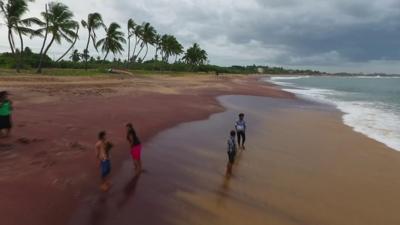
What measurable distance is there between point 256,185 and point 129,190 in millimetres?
3102

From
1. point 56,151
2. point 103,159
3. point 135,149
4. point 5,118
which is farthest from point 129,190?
point 5,118

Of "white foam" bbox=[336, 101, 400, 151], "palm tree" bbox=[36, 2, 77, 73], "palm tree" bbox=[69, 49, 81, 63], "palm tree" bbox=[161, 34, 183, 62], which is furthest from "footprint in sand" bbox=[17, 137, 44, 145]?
"palm tree" bbox=[69, 49, 81, 63]

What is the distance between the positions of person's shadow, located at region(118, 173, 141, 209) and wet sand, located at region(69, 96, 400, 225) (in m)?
0.02

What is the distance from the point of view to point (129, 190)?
7727mm

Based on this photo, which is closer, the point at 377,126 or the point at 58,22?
the point at 377,126

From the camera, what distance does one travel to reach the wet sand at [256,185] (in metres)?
6.84

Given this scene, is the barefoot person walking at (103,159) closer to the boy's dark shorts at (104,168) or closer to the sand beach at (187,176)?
the boy's dark shorts at (104,168)

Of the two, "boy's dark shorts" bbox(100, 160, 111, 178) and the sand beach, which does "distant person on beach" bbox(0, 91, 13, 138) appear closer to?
the sand beach

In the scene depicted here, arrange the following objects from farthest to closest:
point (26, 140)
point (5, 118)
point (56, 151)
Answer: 1. point (5, 118)
2. point (26, 140)
3. point (56, 151)

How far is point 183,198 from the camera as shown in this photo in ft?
24.8

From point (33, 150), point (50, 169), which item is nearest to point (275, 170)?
point (50, 169)

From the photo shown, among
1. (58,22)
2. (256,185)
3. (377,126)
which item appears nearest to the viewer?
(256,185)

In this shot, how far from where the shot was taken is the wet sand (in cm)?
684

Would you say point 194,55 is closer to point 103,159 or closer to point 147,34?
point 147,34
